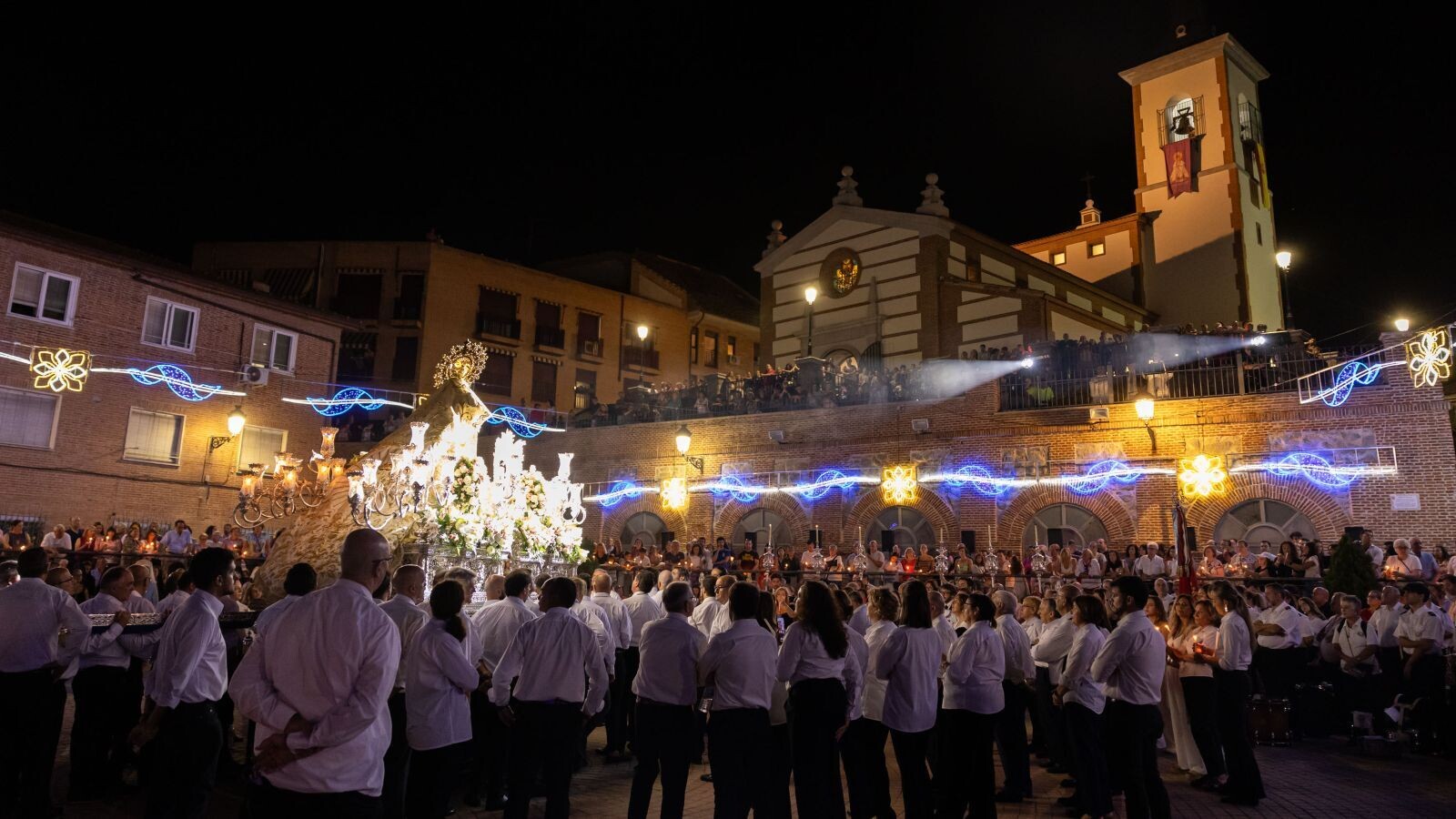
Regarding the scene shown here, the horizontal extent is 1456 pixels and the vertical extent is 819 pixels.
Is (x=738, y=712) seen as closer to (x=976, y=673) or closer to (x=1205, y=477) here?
(x=976, y=673)

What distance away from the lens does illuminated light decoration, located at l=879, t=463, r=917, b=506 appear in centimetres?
2116

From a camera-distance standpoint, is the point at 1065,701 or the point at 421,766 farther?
the point at 1065,701

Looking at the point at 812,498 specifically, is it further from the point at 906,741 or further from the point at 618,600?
the point at 906,741

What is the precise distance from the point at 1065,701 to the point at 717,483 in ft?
54.9

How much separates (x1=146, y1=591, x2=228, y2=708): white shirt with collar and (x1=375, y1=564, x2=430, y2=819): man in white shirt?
3.46 ft

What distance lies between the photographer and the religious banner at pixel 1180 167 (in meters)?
29.5

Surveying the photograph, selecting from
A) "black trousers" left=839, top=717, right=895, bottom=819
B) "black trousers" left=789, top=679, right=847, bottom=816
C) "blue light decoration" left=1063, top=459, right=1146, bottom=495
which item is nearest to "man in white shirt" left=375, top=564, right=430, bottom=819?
"black trousers" left=789, top=679, right=847, bottom=816

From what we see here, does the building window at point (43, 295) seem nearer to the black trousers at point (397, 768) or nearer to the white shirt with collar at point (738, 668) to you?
the black trousers at point (397, 768)

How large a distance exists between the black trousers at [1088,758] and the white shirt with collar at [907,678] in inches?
62.2

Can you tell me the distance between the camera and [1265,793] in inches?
329

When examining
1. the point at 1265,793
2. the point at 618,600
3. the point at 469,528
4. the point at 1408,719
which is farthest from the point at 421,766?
the point at 1408,719

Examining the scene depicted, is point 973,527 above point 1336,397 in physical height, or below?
below

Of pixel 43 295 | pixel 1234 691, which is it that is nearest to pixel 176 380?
pixel 43 295

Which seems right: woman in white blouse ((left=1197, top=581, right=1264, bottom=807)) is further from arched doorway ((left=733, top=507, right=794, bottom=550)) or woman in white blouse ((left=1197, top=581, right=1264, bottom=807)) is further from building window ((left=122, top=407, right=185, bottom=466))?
building window ((left=122, top=407, right=185, bottom=466))
